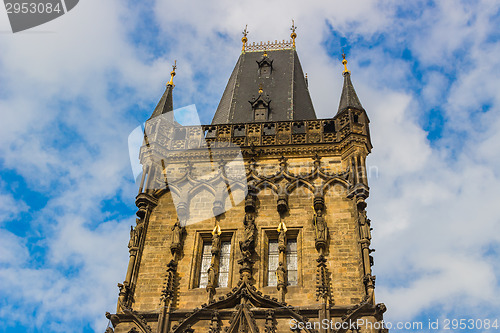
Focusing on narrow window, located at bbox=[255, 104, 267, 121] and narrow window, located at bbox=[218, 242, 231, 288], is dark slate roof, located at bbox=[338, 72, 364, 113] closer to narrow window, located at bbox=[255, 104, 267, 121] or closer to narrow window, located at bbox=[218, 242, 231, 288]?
narrow window, located at bbox=[255, 104, 267, 121]

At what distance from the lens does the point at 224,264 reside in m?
17.4

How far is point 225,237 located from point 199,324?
10.0ft

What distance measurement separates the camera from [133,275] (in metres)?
16.9

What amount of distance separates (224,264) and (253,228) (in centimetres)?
123

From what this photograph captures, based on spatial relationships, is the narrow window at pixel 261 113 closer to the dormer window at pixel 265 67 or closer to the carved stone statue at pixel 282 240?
the dormer window at pixel 265 67

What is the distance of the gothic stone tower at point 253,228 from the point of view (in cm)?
1563

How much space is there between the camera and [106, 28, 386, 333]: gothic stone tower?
615 inches

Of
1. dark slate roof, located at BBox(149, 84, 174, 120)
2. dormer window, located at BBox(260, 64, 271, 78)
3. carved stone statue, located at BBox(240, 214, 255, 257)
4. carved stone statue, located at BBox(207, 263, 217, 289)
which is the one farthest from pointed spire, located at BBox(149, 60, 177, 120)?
carved stone statue, located at BBox(207, 263, 217, 289)

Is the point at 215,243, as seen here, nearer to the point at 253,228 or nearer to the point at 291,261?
the point at 253,228

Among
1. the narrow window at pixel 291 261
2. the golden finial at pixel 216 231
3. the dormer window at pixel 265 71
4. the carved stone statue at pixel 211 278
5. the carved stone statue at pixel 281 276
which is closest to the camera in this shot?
the carved stone statue at pixel 281 276

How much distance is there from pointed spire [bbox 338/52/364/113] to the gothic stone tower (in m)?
0.07

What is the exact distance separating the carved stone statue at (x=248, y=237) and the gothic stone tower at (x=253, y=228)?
4 centimetres

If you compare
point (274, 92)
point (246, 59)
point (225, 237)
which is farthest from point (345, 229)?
point (246, 59)

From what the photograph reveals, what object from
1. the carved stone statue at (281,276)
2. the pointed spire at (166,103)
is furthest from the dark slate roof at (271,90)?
the carved stone statue at (281,276)
